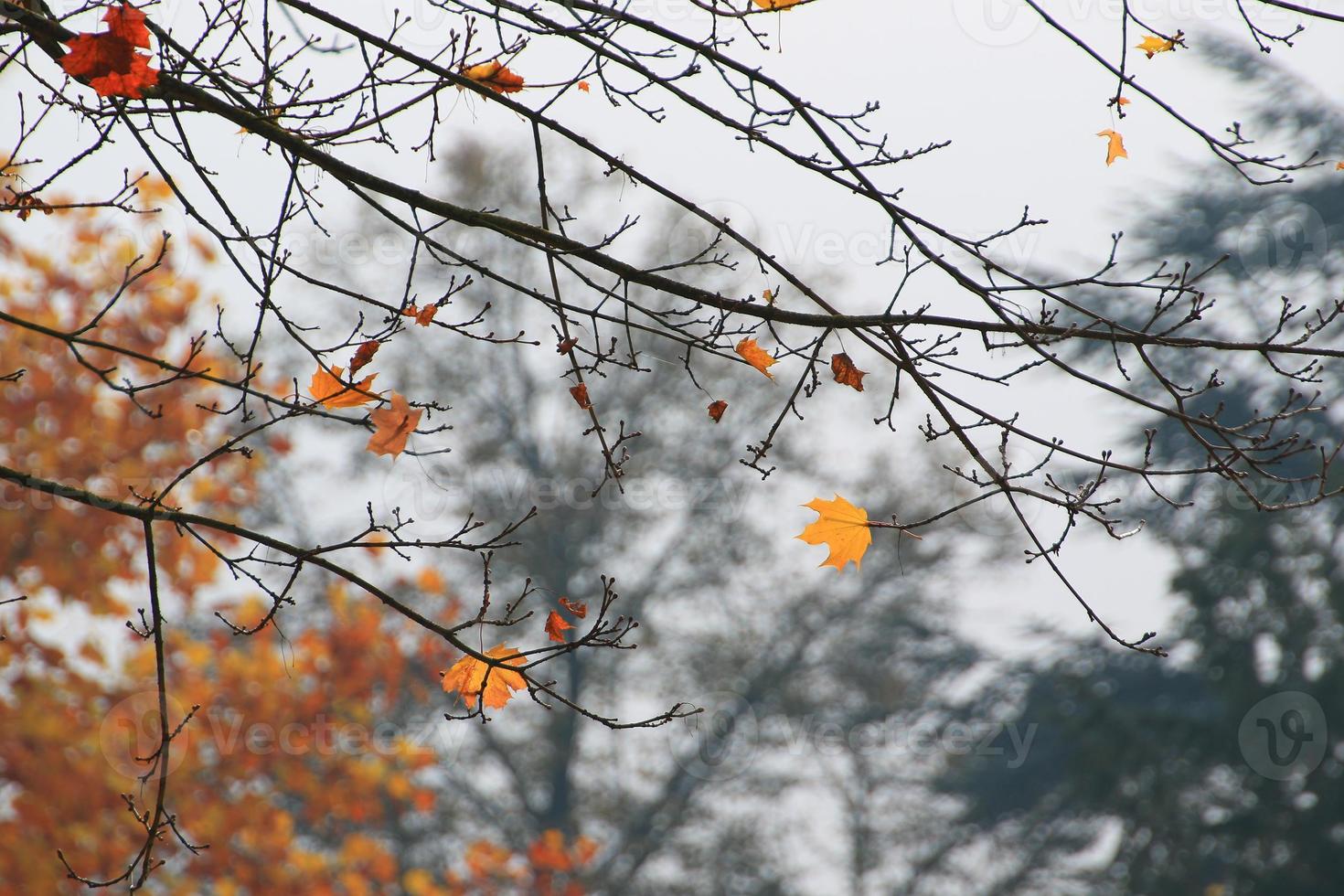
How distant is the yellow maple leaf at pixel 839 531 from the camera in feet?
7.74

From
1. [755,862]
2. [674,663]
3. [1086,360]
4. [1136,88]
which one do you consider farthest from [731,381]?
[1136,88]

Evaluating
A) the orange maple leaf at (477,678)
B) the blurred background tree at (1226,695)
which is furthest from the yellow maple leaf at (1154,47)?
the blurred background tree at (1226,695)

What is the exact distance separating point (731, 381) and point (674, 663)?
369 centimetres

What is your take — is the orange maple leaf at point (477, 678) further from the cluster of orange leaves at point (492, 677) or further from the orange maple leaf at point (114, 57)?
the orange maple leaf at point (114, 57)

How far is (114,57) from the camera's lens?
2.03m

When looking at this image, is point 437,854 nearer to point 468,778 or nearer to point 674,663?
point 468,778

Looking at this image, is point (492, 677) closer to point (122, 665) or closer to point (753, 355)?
point (753, 355)

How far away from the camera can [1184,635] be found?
12.0 m

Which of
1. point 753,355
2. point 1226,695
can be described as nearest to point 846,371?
point 753,355

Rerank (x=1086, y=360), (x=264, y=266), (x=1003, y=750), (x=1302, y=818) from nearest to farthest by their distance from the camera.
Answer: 1. (x=264, y=266)
2. (x=1302, y=818)
3. (x=1086, y=360)
4. (x=1003, y=750)

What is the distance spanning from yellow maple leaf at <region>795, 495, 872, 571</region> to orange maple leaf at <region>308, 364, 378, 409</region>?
0.90m

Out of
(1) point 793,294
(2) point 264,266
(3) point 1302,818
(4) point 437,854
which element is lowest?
(2) point 264,266

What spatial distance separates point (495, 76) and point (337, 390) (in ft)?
2.67

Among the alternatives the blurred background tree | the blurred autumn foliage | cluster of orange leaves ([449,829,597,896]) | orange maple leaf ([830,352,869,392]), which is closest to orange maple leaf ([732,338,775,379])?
orange maple leaf ([830,352,869,392])
